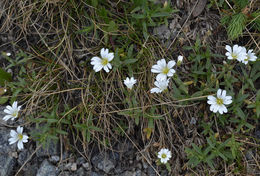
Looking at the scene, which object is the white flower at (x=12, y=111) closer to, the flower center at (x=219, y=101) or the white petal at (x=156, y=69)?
the white petal at (x=156, y=69)

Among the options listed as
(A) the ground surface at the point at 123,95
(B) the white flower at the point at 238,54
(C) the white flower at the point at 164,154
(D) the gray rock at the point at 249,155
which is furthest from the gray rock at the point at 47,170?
(B) the white flower at the point at 238,54

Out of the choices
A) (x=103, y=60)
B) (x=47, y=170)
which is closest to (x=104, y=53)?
(x=103, y=60)

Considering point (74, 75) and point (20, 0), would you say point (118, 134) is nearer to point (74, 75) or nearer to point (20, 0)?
point (74, 75)

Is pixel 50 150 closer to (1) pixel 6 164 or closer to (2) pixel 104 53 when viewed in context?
(1) pixel 6 164

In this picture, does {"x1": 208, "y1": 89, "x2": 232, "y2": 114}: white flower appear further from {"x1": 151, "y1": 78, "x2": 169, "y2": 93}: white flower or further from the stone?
the stone

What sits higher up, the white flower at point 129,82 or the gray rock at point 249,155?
the white flower at point 129,82

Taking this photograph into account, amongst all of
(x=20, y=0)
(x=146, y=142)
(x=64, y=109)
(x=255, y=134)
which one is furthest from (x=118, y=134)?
(x=20, y=0)

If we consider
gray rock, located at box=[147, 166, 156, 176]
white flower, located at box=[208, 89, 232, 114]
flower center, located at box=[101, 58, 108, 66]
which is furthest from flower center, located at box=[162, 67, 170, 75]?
gray rock, located at box=[147, 166, 156, 176]
